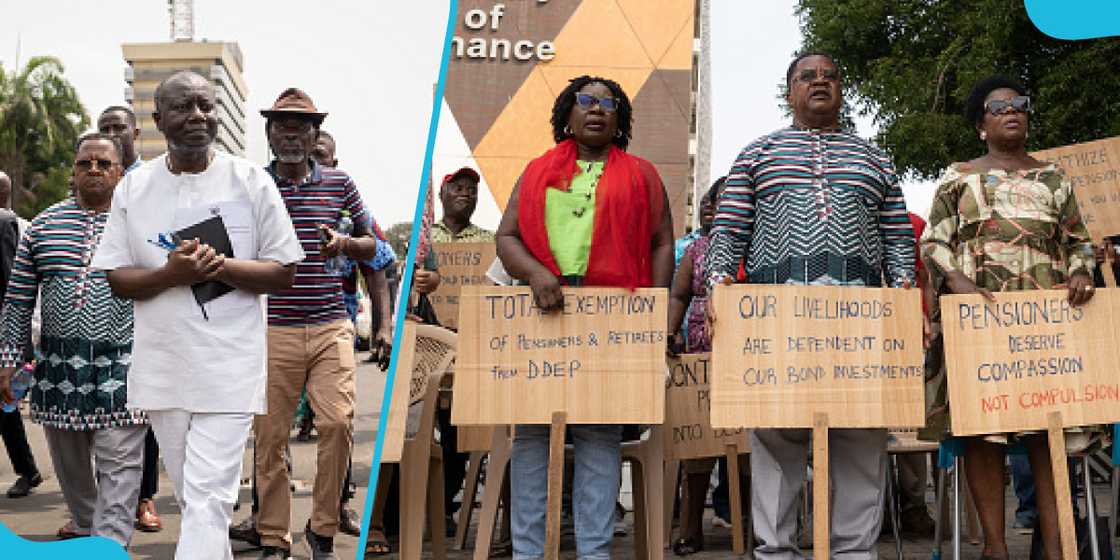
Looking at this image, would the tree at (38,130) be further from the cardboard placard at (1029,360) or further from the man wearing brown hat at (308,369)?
the cardboard placard at (1029,360)

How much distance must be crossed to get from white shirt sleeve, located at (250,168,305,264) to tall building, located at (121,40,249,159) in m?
0.21

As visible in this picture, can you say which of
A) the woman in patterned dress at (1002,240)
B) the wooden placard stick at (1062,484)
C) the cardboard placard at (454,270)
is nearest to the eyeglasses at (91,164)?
the cardboard placard at (454,270)

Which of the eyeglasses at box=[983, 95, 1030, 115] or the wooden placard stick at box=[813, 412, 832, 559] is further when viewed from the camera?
the eyeglasses at box=[983, 95, 1030, 115]

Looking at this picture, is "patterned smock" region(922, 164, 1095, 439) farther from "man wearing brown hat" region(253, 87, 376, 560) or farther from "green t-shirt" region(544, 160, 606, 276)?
"man wearing brown hat" region(253, 87, 376, 560)

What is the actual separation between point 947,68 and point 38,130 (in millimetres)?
11737

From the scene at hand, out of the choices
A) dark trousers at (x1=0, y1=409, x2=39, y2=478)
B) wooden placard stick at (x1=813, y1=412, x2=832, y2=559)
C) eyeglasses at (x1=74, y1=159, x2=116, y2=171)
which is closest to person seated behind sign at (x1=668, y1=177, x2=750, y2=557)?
wooden placard stick at (x1=813, y1=412, x2=832, y2=559)

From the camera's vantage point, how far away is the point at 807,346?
16.2 ft

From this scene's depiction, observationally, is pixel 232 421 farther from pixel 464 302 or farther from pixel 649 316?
pixel 649 316

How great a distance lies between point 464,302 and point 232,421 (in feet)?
3.21

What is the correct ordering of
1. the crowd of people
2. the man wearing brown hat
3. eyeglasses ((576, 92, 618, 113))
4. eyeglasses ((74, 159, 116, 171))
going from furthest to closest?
eyeglasses ((74, 159, 116, 171)), the man wearing brown hat, eyeglasses ((576, 92, 618, 113)), the crowd of people

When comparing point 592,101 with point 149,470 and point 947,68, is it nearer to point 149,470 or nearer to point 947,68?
point 149,470

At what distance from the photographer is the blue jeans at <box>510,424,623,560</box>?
17.0 ft

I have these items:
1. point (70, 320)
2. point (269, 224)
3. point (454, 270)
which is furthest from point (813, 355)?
point (70, 320)

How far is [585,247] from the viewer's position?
207 inches
